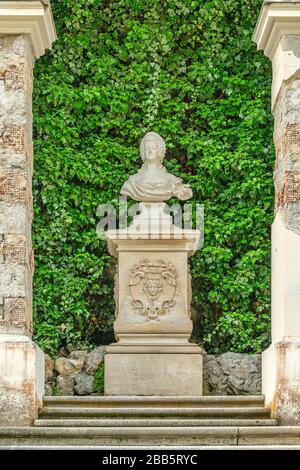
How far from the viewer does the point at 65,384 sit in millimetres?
13984

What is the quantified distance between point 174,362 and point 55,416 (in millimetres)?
1666

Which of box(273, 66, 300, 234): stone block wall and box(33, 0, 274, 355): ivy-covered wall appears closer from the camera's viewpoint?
box(273, 66, 300, 234): stone block wall

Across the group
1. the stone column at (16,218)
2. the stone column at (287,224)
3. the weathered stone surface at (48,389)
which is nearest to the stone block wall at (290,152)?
the stone column at (287,224)

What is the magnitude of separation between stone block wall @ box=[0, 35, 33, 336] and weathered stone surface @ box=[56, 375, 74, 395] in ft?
8.52

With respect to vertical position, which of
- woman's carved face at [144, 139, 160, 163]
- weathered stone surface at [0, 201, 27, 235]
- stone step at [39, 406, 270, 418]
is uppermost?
woman's carved face at [144, 139, 160, 163]

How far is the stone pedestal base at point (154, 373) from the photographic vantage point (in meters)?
12.5

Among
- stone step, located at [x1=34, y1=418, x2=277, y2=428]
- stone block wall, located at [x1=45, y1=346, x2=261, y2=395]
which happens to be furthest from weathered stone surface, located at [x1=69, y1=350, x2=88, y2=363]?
stone step, located at [x1=34, y1=418, x2=277, y2=428]

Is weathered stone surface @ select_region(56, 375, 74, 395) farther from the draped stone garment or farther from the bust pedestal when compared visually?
the draped stone garment

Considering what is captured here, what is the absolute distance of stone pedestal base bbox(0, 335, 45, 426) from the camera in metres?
11.0

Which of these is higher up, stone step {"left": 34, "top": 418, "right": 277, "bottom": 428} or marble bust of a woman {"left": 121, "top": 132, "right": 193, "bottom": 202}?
marble bust of a woman {"left": 121, "top": 132, "right": 193, "bottom": 202}

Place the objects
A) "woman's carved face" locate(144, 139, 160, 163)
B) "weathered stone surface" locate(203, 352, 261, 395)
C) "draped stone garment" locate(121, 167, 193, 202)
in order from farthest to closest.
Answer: "weathered stone surface" locate(203, 352, 261, 395) → "woman's carved face" locate(144, 139, 160, 163) → "draped stone garment" locate(121, 167, 193, 202)

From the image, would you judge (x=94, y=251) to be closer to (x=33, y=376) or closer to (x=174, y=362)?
(x=174, y=362)

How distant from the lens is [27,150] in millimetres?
11453

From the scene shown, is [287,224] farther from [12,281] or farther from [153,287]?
[12,281]
